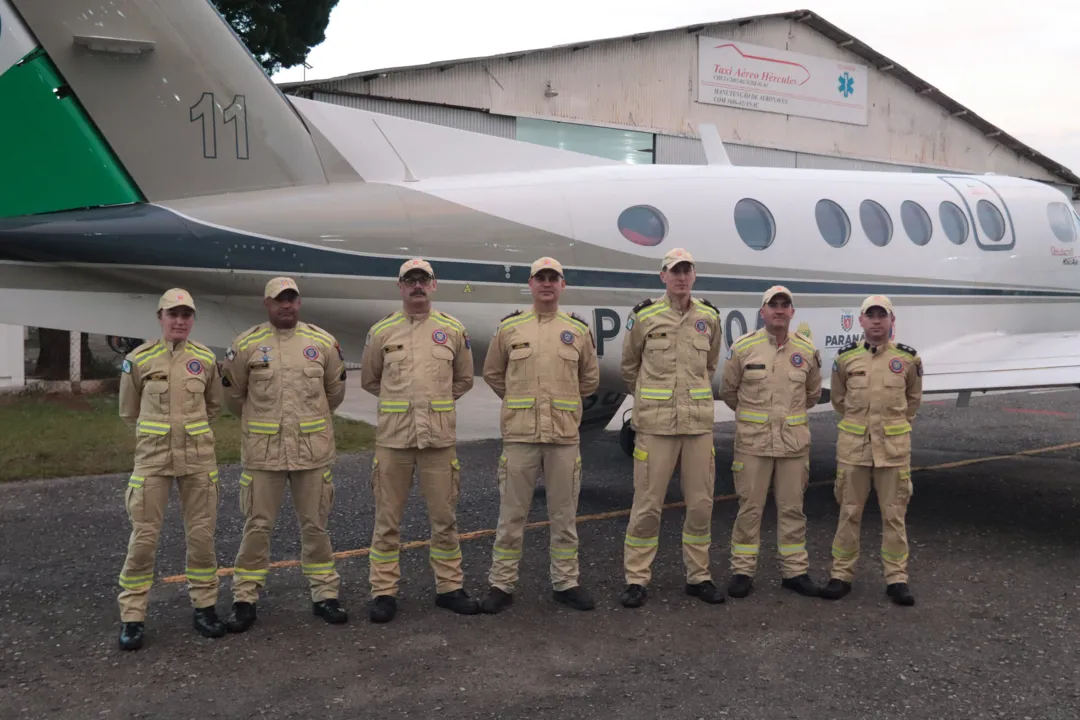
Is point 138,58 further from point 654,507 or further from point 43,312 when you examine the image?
point 654,507

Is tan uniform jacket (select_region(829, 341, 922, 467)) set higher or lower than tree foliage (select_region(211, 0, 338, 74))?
lower

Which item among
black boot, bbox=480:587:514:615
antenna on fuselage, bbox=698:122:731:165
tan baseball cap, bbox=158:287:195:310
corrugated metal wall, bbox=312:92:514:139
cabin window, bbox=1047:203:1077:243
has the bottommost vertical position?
black boot, bbox=480:587:514:615

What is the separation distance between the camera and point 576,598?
534cm

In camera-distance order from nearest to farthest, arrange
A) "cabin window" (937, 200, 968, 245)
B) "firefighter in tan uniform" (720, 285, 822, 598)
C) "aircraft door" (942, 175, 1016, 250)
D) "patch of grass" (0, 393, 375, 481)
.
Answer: "firefighter in tan uniform" (720, 285, 822, 598) < "cabin window" (937, 200, 968, 245) < "aircraft door" (942, 175, 1016, 250) < "patch of grass" (0, 393, 375, 481)

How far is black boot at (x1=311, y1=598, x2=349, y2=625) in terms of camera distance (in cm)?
505

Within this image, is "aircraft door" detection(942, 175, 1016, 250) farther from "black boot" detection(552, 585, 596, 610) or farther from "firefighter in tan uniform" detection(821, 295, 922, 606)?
"black boot" detection(552, 585, 596, 610)

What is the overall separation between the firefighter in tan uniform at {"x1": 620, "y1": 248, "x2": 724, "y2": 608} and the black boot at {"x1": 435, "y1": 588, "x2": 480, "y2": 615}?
34.4 inches

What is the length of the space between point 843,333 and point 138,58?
558cm

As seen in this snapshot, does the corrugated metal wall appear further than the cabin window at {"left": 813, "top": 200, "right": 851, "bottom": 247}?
Yes

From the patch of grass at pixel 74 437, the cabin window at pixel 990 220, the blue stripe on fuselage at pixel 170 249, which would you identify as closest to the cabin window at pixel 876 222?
the cabin window at pixel 990 220

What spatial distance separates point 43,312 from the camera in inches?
211

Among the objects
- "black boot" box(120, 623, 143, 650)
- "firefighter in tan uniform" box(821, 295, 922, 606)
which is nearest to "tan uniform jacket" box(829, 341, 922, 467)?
"firefighter in tan uniform" box(821, 295, 922, 606)

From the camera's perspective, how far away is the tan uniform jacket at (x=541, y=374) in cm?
525

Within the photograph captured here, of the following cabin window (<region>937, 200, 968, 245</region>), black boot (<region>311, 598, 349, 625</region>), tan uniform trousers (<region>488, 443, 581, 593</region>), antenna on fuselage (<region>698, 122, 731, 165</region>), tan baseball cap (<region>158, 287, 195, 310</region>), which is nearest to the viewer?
tan baseball cap (<region>158, 287, 195, 310</region>)
